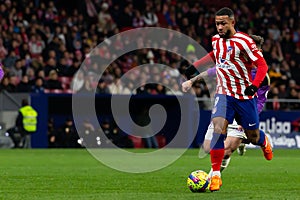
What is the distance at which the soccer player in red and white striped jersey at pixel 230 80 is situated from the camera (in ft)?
36.3

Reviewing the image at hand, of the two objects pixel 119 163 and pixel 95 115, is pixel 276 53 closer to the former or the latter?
pixel 95 115

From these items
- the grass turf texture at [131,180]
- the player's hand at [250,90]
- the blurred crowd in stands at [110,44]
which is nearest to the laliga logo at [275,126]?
the blurred crowd in stands at [110,44]

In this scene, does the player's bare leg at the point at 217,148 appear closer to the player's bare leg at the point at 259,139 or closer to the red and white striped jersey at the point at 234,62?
the red and white striped jersey at the point at 234,62

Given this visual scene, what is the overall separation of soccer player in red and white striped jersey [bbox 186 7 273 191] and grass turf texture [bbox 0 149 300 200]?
2.30 ft

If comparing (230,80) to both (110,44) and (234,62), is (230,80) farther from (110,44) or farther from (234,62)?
(110,44)

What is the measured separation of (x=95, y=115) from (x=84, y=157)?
19.0 feet

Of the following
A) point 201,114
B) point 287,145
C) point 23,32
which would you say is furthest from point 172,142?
point 23,32

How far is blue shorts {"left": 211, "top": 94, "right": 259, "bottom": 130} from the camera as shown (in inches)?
443

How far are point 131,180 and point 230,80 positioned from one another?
2604 mm

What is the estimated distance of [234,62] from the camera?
11.2 meters

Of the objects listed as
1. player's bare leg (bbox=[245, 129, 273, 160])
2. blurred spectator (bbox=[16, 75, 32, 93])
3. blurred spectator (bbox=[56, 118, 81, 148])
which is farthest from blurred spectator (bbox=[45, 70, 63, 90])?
player's bare leg (bbox=[245, 129, 273, 160])

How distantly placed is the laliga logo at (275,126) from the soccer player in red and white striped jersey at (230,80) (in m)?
14.5

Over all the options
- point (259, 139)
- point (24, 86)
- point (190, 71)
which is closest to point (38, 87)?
point (24, 86)

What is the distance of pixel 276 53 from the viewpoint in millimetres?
31250
